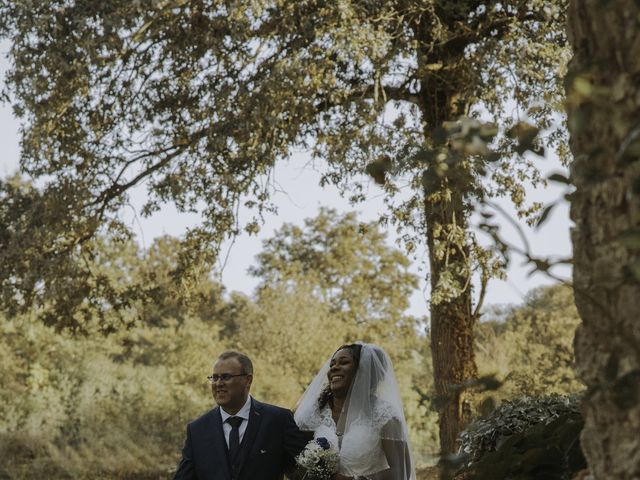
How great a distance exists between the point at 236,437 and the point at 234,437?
13 mm

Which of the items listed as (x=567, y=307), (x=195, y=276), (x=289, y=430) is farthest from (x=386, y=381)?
(x=567, y=307)

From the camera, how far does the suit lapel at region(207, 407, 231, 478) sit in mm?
5438

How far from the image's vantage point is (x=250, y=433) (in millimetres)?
5496

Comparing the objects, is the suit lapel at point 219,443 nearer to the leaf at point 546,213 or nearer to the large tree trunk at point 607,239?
the large tree trunk at point 607,239

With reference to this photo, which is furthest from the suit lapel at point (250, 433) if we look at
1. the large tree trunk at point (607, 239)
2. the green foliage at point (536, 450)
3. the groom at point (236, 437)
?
the large tree trunk at point (607, 239)

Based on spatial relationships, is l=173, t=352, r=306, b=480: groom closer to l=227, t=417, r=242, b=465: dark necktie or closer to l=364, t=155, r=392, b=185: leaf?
l=227, t=417, r=242, b=465: dark necktie

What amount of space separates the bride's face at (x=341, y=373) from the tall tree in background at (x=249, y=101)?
3986 mm

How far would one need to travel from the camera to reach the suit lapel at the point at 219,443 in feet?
17.8

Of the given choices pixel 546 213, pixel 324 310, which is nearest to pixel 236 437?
pixel 546 213

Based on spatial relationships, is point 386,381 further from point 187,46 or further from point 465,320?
point 187,46

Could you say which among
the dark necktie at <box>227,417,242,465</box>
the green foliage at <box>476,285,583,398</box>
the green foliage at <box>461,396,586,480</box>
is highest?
the green foliage at <box>476,285,583,398</box>

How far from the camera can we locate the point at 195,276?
12305 millimetres

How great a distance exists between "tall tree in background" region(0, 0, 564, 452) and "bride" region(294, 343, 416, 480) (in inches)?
152

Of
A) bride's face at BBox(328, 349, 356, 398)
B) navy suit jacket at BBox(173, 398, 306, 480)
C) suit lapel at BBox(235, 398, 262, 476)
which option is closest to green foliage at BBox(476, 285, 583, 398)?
bride's face at BBox(328, 349, 356, 398)
